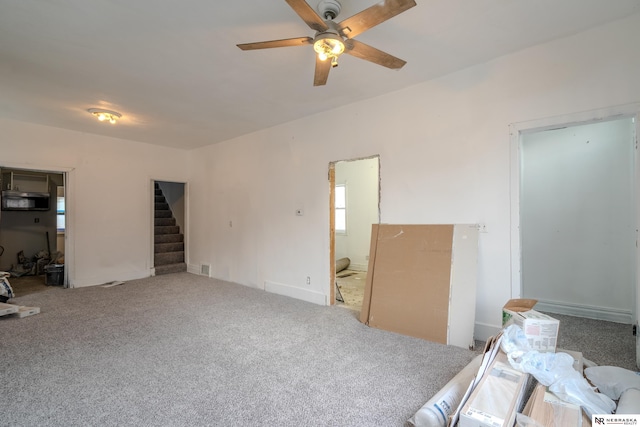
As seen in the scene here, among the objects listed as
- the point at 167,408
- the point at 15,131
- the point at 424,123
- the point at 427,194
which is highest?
the point at 15,131

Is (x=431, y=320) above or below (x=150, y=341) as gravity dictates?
above

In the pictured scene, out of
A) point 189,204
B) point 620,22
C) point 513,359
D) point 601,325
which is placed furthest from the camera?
point 189,204

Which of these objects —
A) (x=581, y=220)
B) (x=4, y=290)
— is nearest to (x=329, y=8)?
(x=581, y=220)

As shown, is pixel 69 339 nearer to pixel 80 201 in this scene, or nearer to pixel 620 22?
pixel 80 201

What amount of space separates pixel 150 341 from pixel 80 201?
3.71m

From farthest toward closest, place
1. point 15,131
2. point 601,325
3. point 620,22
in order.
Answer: point 15,131, point 601,325, point 620,22

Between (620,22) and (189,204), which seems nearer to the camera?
(620,22)

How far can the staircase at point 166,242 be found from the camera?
648 centimetres

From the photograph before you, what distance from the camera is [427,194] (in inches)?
128

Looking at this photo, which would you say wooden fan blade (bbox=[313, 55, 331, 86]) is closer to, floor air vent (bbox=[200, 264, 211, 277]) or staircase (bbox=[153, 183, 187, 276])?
floor air vent (bbox=[200, 264, 211, 277])

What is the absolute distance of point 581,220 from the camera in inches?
141

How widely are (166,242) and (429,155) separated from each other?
637 cm

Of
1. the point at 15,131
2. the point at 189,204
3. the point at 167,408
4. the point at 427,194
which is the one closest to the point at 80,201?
the point at 15,131

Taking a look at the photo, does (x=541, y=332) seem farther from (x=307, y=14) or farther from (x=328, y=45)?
(x=307, y=14)
